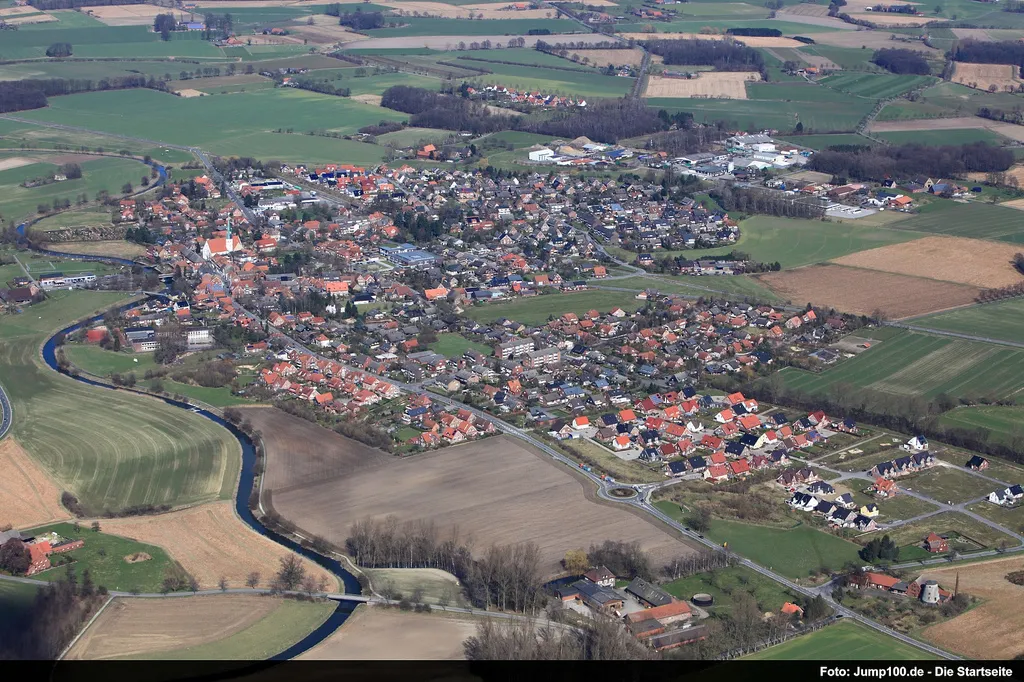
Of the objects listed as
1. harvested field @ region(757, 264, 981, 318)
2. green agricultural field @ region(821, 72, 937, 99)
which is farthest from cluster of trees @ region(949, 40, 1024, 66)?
harvested field @ region(757, 264, 981, 318)

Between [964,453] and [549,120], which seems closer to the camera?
[964,453]

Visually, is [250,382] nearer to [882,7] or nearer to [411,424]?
[411,424]

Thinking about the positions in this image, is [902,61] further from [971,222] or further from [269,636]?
[269,636]

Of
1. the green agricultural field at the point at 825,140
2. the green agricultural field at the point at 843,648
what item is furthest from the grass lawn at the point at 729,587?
the green agricultural field at the point at 825,140

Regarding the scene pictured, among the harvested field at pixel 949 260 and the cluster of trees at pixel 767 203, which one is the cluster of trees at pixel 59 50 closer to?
the cluster of trees at pixel 767 203

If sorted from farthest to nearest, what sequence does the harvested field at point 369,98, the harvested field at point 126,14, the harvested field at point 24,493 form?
the harvested field at point 126,14 < the harvested field at point 369,98 < the harvested field at point 24,493

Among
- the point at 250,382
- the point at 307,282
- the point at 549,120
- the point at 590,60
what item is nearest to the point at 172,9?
the point at 590,60

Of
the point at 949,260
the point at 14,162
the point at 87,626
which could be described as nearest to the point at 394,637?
the point at 87,626
